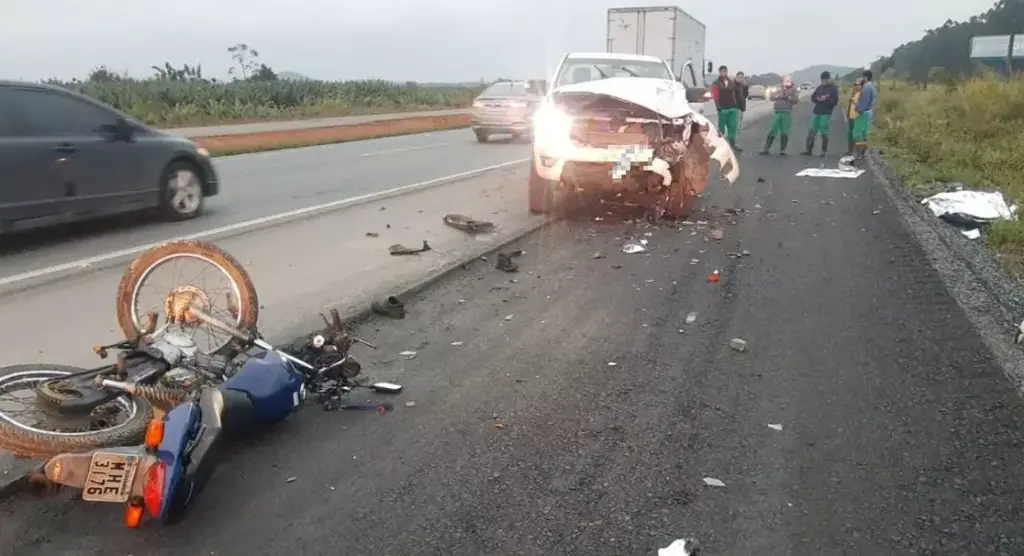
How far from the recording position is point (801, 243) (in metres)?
8.52

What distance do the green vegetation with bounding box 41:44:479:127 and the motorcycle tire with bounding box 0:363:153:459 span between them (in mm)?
27996

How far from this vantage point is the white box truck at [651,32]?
26500mm

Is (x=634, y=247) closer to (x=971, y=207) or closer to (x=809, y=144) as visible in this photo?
(x=971, y=207)

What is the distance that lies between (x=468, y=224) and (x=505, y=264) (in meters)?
1.88

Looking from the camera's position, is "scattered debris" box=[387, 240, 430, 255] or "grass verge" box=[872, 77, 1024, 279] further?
"grass verge" box=[872, 77, 1024, 279]

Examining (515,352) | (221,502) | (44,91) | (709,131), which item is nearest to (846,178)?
(709,131)

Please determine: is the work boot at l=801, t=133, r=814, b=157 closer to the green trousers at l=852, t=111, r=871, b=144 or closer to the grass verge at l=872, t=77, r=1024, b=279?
the green trousers at l=852, t=111, r=871, b=144

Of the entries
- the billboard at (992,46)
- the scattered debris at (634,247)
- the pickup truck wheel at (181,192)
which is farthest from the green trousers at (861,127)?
the billboard at (992,46)

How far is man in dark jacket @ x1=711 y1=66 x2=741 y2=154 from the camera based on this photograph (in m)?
17.5

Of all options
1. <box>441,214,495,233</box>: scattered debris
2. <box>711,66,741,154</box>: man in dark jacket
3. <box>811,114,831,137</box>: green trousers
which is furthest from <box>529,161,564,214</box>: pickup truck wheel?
<box>811,114,831,137</box>: green trousers

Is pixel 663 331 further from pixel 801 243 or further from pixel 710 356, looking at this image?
pixel 801 243

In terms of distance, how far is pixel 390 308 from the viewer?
599cm

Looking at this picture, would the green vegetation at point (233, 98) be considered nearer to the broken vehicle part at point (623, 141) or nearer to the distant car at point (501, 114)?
the distant car at point (501, 114)

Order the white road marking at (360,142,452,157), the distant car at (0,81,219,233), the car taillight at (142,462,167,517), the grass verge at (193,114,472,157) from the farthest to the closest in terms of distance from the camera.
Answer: the grass verge at (193,114,472,157), the white road marking at (360,142,452,157), the distant car at (0,81,219,233), the car taillight at (142,462,167,517)
